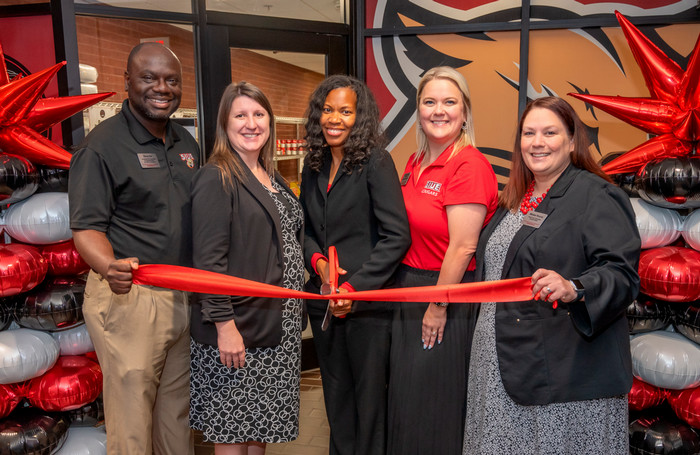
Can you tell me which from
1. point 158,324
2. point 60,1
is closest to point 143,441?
point 158,324

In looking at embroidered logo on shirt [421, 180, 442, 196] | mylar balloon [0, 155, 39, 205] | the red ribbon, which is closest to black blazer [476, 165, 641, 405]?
the red ribbon

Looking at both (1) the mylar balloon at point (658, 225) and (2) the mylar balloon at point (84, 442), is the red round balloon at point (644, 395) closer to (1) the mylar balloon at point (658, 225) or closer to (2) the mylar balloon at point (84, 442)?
(1) the mylar balloon at point (658, 225)

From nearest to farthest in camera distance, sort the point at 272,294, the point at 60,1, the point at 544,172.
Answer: the point at 544,172
the point at 272,294
the point at 60,1

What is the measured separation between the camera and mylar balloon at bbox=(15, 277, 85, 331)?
2637 millimetres

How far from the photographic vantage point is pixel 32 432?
2586mm

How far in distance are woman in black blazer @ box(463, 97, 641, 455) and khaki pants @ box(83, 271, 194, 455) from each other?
4.78 feet

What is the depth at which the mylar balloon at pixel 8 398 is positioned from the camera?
8.48ft

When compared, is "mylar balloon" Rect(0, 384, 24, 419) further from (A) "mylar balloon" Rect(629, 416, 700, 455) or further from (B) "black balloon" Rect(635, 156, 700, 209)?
(B) "black balloon" Rect(635, 156, 700, 209)

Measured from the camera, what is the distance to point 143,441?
2451 millimetres

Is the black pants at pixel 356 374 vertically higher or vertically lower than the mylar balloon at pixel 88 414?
higher

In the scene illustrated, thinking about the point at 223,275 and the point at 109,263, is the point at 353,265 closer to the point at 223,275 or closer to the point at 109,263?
the point at 223,275

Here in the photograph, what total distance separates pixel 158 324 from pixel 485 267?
1.51m

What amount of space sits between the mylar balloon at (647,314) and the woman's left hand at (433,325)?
1039 millimetres

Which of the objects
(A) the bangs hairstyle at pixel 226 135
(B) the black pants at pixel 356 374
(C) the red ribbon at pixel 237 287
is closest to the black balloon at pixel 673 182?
(C) the red ribbon at pixel 237 287
